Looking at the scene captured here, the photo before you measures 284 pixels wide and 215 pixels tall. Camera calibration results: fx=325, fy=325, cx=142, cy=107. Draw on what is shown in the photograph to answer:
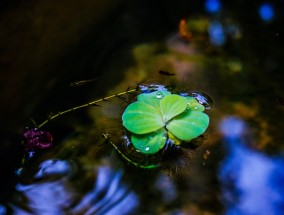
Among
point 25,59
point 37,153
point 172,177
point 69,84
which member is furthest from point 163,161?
point 25,59

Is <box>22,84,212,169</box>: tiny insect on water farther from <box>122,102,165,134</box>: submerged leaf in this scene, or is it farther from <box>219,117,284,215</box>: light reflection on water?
<box>219,117,284,215</box>: light reflection on water

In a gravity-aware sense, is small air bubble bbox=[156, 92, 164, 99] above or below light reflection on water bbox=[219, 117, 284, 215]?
above

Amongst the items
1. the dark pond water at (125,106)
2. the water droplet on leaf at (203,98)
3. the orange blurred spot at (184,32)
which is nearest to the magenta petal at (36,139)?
the dark pond water at (125,106)

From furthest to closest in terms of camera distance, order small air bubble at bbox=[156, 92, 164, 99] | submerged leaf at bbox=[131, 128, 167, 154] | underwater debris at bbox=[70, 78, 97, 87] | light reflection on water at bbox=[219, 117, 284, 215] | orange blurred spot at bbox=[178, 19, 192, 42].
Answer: orange blurred spot at bbox=[178, 19, 192, 42]
underwater debris at bbox=[70, 78, 97, 87]
small air bubble at bbox=[156, 92, 164, 99]
submerged leaf at bbox=[131, 128, 167, 154]
light reflection on water at bbox=[219, 117, 284, 215]

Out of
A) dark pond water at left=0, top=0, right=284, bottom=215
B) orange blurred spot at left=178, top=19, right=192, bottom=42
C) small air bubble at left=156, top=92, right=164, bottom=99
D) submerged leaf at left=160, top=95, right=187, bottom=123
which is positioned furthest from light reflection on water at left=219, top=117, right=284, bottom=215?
orange blurred spot at left=178, top=19, right=192, bottom=42

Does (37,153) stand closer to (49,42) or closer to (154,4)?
(49,42)

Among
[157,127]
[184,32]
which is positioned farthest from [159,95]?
[184,32]
